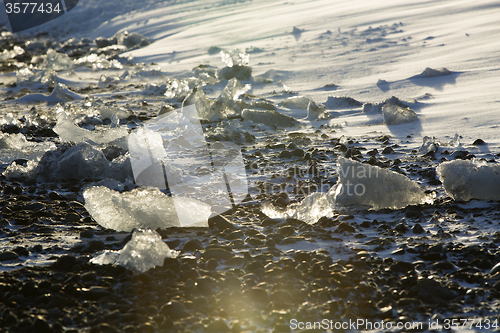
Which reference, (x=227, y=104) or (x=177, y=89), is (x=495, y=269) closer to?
(x=227, y=104)

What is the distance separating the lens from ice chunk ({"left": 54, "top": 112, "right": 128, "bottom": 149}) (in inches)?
155

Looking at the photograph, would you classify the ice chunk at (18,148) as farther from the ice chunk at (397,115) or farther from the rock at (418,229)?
the ice chunk at (397,115)

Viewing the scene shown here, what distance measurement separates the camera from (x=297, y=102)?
5414 mm

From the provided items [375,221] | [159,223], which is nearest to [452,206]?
[375,221]

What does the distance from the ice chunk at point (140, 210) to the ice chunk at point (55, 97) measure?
14.8 feet

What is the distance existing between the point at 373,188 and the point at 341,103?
261 centimetres

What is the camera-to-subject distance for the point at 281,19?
9.84 m

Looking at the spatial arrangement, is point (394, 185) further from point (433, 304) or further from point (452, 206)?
point (433, 304)

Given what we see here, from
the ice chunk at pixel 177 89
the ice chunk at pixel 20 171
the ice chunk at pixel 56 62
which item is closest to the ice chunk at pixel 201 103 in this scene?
the ice chunk at pixel 177 89

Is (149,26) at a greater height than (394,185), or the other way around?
(149,26)

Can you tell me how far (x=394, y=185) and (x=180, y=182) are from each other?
1724 mm

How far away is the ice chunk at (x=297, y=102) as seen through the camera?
5.38 meters

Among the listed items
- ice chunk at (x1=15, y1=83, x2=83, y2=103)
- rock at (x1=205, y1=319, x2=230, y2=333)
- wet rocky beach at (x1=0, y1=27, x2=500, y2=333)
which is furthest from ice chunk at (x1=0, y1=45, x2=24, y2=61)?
rock at (x1=205, y1=319, x2=230, y2=333)

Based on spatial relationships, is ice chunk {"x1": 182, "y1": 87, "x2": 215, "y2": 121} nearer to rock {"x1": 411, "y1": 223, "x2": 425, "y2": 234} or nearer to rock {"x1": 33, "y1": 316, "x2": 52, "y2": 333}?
rock {"x1": 411, "y1": 223, "x2": 425, "y2": 234}
